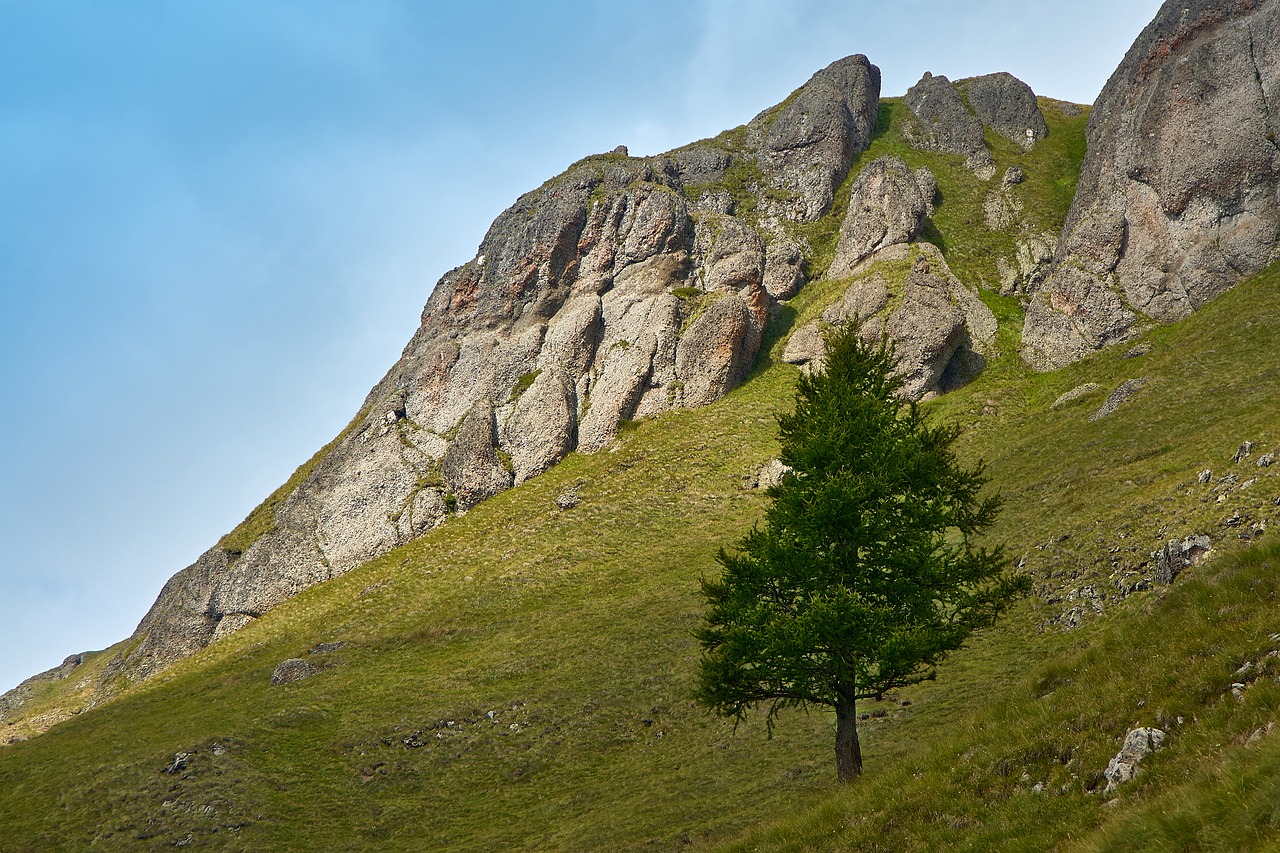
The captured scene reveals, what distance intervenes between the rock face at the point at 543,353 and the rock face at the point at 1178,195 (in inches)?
1196

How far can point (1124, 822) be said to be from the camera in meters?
9.55

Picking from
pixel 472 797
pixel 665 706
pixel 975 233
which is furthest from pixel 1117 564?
pixel 975 233

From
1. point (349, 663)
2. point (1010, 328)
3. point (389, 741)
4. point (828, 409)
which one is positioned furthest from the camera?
point (1010, 328)

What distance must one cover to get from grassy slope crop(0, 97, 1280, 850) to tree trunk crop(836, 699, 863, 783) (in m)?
1.25

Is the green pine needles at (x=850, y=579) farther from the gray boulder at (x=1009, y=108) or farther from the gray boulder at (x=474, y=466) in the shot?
the gray boulder at (x=1009, y=108)

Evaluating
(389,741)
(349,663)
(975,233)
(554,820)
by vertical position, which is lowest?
(554,820)

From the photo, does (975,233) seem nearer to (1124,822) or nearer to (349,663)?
(349,663)

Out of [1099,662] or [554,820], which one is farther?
[554,820]

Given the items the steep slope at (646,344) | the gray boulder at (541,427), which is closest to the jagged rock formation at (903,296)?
the steep slope at (646,344)

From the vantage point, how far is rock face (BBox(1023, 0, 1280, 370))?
213 feet

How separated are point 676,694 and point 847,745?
19.1 metres

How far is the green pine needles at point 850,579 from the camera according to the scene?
696 inches

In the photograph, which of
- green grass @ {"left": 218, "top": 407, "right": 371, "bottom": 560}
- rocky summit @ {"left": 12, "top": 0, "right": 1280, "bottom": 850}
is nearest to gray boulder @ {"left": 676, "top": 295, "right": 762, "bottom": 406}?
rocky summit @ {"left": 12, "top": 0, "right": 1280, "bottom": 850}

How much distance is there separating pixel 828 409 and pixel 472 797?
24608mm
